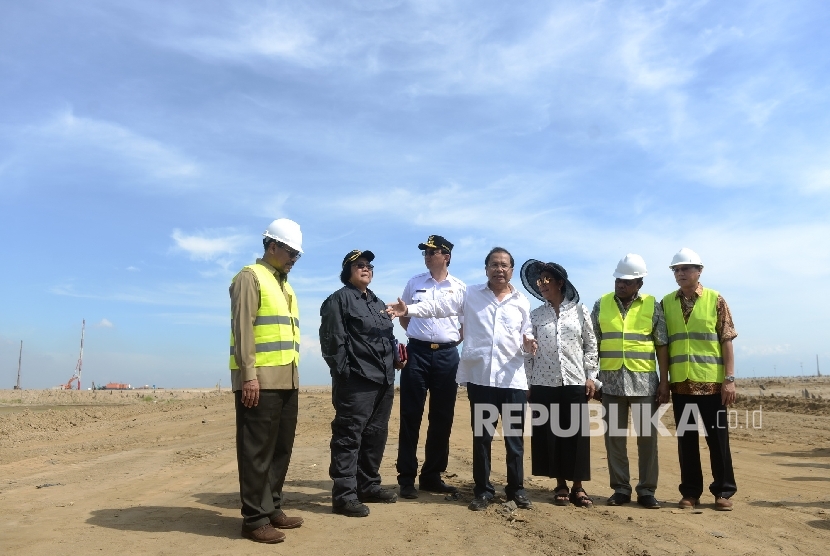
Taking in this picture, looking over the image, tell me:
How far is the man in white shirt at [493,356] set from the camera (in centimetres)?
563

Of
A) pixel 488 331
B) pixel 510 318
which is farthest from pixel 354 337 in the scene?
pixel 510 318

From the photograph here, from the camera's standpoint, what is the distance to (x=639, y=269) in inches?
240

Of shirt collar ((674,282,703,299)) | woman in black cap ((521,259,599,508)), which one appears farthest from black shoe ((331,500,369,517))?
shirt collar ((674,282,703,299))

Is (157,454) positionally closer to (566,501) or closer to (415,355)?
(415,355)

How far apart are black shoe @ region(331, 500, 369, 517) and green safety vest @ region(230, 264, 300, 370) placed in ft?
4.28

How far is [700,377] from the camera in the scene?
592 cm

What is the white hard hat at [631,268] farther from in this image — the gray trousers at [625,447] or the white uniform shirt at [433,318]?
the white uniform shirt at [433,318]

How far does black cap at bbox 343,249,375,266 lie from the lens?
18.8 ft

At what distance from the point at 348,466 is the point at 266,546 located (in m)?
1.16

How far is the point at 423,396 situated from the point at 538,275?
163 cm

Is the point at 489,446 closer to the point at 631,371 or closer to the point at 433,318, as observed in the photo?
the point at 433,318

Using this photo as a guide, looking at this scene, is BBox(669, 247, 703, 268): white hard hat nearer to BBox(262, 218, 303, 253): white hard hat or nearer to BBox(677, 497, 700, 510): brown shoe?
BBox(677, 497, 700, 510): brown shoe

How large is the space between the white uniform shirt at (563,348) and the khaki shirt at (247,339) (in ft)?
7.90

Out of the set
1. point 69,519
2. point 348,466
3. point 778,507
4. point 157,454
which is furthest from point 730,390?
point 157,454
